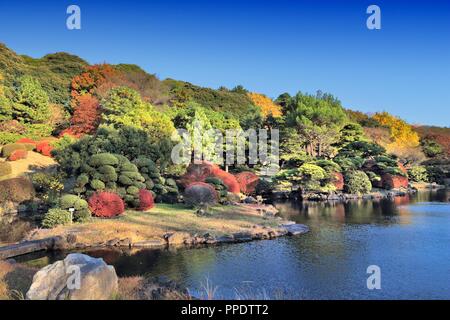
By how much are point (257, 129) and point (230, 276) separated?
32263 millimetres

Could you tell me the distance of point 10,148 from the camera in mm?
33594

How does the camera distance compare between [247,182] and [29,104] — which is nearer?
[247,182]

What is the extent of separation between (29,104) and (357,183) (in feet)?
102

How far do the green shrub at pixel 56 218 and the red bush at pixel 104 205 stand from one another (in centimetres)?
142

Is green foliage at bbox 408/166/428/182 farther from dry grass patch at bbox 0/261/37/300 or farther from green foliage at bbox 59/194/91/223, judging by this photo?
dry grass patch at bbox 0/261/37/300

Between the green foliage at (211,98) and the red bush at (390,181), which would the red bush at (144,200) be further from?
the green foliage at (211,98)

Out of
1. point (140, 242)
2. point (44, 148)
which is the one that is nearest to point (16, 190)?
point (44, 148)

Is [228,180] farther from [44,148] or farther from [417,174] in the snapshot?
[417,174]

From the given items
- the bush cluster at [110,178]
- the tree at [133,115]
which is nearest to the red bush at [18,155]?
the tree at [133,115]

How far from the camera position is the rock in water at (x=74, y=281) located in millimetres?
6891

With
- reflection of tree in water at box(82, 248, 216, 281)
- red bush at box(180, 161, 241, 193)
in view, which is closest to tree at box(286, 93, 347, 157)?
red bush at box(180, 161, 241, 193)

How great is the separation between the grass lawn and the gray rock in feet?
2.42

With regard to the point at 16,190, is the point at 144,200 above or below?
below
